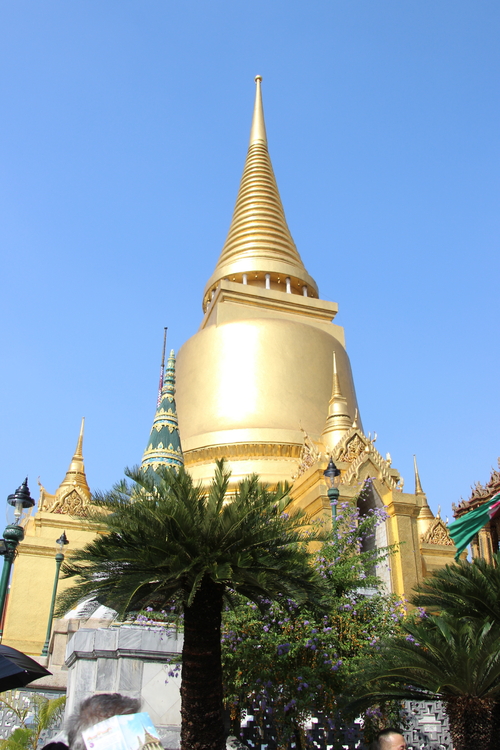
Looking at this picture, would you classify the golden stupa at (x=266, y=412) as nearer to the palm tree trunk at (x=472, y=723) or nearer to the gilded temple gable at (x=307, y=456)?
the gilded temple gable at (x=307, y=456)

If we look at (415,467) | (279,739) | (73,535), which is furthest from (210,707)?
(415,467)

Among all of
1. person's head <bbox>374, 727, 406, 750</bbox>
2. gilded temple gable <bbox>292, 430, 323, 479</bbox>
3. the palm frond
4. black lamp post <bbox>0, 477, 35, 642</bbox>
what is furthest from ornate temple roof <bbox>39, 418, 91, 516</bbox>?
person's head <bbox>374, 727, 406, 750</bbox>

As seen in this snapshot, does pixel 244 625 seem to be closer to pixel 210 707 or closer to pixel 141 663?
pixel 141 663

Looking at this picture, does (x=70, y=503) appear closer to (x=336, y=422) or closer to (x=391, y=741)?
(x=336, y=422)

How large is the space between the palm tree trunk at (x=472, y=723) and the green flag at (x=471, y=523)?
25.2 feet

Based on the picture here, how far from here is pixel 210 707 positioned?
6.48m

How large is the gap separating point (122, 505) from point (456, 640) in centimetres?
375

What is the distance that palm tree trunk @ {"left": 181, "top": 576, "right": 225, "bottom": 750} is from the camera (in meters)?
6.39

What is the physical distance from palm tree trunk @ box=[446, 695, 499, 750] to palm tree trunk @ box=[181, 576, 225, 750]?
252cm

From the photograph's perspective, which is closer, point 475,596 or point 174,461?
point 475,596

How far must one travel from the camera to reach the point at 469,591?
8969 mm

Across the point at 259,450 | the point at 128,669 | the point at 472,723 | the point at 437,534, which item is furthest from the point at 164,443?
the point at 437,534

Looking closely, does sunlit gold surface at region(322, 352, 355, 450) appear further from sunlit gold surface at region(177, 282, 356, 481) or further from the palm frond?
the palm frond

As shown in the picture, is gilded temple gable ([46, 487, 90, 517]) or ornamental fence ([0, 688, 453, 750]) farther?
gilded temple gable ([46, 487, 90, 517])
